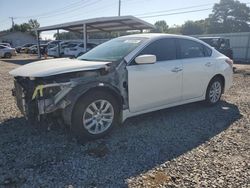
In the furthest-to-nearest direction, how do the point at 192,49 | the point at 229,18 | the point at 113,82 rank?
the point at 229,18
the point at 192,49
the point at 113,82

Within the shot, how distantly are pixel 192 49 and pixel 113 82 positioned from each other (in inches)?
89.4

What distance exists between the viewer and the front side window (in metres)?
5.70

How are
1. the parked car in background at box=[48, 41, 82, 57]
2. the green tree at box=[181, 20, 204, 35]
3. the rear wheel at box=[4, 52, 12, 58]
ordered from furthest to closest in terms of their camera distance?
the green tree at box=[181, 20, 204, 35]
the rear wheel at box=[4, 52, 12, 58]
the parked car in background at box=[48, 41, 82, 57]

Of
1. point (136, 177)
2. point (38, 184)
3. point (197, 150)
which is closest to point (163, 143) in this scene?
point (197, 150)

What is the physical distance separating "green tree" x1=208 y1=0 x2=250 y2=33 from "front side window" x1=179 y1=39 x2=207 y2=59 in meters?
65.7

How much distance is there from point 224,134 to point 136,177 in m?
2.16

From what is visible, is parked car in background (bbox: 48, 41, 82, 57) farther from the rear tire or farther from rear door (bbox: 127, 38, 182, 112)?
rear door (bbox: 127, 38, 182, 112)

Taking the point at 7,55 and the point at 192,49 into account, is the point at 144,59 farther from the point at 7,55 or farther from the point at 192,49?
the point at 7,55

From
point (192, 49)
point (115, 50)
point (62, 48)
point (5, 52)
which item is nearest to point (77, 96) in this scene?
point (115, 50)

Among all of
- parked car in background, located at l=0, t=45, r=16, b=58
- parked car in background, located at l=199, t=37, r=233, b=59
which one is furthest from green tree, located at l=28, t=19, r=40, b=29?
parked car in background, located at l=199, t=37, r=233, b=59

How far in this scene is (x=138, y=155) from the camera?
3986 millimetres

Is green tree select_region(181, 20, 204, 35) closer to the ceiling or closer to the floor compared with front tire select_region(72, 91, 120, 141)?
closer to the ceiling

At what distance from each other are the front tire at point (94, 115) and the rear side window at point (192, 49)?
1968 mm

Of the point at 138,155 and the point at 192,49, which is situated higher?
the point at 192,49
